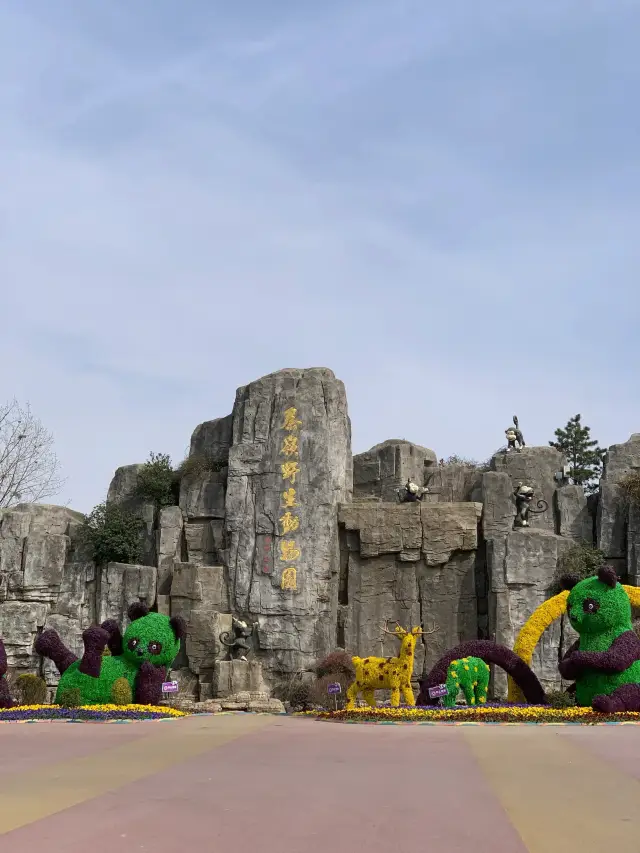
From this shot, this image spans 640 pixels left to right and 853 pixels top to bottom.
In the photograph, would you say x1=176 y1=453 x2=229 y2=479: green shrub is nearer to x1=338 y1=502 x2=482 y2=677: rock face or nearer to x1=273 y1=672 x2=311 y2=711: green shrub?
x1=338 y1=502 x2=482 y2=677: rock face

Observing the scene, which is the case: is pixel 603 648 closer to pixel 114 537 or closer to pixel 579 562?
pixel 579 562

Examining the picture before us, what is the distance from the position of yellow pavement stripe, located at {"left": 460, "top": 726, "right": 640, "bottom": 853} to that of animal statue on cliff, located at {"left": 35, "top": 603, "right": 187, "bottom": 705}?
8.52 meters

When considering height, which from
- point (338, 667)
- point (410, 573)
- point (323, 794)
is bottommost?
point (338, 667)

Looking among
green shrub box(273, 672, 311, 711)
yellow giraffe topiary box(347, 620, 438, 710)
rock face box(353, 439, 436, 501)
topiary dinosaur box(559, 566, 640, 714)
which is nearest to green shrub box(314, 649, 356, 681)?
green shrub box(273, 672, 311, 711)

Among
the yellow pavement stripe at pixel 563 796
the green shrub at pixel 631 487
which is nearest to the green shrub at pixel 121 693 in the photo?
the yellow pavement stripe at pixel 563 796

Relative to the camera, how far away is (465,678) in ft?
56.2

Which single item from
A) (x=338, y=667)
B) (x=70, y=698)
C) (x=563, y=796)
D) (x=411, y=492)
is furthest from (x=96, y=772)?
(x=411, y=492)

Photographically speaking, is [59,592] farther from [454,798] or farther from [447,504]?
[454,798]

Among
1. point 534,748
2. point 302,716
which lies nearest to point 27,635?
point 302,716

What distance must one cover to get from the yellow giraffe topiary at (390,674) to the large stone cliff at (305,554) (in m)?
5.02

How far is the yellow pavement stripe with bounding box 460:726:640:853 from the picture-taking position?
5586 mm

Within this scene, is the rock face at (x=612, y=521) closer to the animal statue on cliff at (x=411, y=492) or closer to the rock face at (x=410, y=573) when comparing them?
the rock face at (x=410, y=573)

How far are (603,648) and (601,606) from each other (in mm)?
718

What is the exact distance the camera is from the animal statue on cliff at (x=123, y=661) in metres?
17.5
